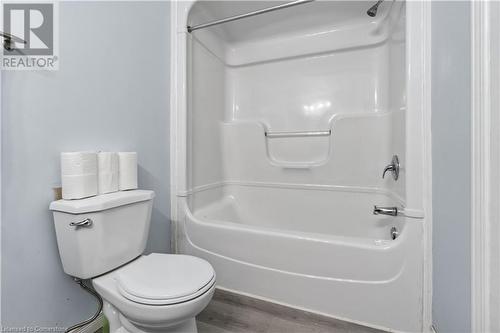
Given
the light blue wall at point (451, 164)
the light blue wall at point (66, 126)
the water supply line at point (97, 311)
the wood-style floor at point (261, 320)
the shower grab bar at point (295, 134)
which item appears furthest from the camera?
the shower grab bar at point (295, 134)

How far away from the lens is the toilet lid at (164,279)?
0.78 meters

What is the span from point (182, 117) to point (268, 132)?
0.78 m

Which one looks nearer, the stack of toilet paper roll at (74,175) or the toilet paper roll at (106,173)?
the stack of toilet paper roll at (74,175)

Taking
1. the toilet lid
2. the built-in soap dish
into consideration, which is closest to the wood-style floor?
the toilet lid

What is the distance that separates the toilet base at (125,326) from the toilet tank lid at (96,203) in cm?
41

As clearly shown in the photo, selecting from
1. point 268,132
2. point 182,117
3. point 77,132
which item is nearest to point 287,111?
point 268,132

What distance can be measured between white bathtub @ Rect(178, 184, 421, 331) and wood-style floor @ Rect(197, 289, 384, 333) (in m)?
0.04

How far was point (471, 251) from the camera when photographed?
0.69 m

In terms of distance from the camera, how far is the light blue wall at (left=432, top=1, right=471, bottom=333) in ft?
2.40

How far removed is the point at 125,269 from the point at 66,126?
686 millimetres

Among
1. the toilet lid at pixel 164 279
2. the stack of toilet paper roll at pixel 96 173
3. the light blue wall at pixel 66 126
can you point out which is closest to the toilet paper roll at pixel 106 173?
the stack of toilet paper roll at pixel 96 173

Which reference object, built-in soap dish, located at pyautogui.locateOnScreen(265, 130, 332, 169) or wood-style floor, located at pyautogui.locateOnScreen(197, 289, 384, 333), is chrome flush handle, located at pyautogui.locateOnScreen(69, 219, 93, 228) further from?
built-in soap dish, located at pyautogui.locateOnScreen(265, 130, 332, 169)

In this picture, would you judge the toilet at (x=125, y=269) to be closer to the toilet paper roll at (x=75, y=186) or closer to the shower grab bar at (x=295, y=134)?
the toilet paper roll at (x=75, y=186)

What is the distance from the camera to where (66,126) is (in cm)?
101
